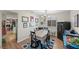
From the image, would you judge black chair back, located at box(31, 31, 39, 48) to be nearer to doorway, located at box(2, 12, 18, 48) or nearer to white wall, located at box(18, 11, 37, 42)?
white wall, located at box(18, 11, 37, 42)

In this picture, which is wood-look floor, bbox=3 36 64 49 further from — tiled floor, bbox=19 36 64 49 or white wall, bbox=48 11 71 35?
white wall, bbox=48 11 71 35

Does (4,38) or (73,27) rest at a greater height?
(73,27)

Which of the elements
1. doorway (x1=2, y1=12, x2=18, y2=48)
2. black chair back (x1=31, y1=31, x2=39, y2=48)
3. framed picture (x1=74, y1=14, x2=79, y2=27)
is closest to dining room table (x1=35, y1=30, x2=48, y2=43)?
black chair back (x1=31, y1=31, x2=39, y2=48)

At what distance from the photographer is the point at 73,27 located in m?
2.48

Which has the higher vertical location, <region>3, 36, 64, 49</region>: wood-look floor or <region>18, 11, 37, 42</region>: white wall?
<region>18, 11, 37, 42</region>: white wall

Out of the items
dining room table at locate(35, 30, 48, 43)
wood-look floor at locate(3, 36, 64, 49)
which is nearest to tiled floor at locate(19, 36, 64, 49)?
wood-look floor at locate(3, 36, 64, 49)

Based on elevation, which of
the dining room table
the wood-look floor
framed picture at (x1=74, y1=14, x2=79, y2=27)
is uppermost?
framed picture at (x1=74, y1=14, x2=79, y2=27)

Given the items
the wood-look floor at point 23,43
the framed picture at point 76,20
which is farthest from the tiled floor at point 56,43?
the framed picture at point 76,20

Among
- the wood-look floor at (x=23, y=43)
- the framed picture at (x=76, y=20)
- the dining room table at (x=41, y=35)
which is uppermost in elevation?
the framed picture at (x=76, y=20)

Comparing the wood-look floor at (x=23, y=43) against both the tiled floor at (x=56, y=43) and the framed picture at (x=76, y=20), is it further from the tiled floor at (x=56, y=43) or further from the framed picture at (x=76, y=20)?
the framed picture at (x=76, y=20)
